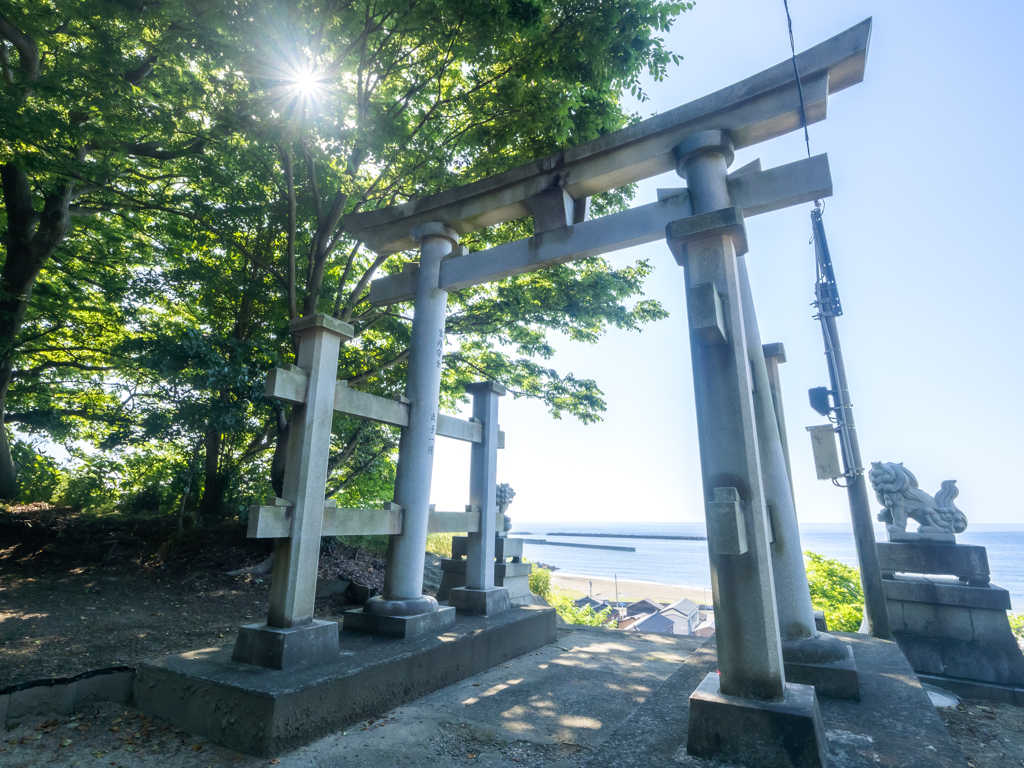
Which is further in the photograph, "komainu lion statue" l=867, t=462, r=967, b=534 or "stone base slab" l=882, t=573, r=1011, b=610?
"komainu lion statue" l=867, t=462, r=967, b=534

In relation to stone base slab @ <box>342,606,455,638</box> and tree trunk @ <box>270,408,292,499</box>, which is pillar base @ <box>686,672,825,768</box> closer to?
stone base slab @ <box>342,606,455,638</box>

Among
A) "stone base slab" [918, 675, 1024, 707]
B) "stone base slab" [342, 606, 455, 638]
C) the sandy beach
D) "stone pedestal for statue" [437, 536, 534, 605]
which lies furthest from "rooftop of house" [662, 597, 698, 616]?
"stone base slab" [342, 606, 455, 638]

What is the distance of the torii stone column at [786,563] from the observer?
3.11 m

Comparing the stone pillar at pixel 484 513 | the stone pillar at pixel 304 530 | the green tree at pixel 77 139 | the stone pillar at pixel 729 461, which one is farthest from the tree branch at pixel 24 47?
the stone pillar at pixel 729 461

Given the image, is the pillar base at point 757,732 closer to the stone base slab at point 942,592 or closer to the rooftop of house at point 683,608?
the stone base slab at point 942,592

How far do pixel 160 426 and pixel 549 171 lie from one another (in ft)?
23.1

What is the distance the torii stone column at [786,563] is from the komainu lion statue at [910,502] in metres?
3.48

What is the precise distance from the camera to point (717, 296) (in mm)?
2607

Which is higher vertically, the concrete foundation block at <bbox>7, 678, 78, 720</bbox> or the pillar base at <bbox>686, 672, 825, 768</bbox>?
the pillar base at <bbox>686, 672, 825, 768</bbox>

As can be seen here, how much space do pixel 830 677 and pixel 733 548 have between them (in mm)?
1522

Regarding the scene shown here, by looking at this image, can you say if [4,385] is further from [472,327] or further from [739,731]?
[739,731]

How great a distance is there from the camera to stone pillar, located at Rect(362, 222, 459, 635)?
4621 mm

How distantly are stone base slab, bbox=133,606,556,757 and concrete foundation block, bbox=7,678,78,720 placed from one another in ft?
1.46

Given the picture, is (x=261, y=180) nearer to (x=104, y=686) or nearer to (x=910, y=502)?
(x=104, y=686)
